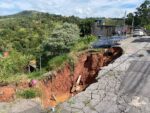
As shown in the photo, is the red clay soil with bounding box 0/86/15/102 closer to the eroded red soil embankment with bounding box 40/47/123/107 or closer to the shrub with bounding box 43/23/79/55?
the eroded red soil embankment with bounding box 40/47/123/107

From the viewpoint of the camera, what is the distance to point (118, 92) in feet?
26.9

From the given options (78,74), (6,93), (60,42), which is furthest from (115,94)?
(60,42)

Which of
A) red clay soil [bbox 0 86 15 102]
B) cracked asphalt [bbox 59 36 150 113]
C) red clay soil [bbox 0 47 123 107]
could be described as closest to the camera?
cracked asphalt [bbox 59 36 150 113]

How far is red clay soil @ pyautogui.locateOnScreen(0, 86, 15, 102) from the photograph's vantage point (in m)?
11.2

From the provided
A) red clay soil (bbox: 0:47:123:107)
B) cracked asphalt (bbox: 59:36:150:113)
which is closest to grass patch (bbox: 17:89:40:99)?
red clay soil (bbox: 0:47:123:107)

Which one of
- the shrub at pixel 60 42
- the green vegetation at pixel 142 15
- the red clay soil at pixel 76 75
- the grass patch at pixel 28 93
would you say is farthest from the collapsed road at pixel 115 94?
the green vegetation at pixel 142 15

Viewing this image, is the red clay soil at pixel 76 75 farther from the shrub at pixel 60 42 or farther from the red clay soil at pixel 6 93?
the shrub at pixel 60 42

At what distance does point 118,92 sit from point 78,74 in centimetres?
678

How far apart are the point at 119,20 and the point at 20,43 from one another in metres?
14.8

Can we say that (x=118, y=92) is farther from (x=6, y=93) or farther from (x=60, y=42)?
(x=60, y=42)

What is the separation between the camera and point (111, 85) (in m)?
8.70

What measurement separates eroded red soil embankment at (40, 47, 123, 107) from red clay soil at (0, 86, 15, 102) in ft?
A: 6.35

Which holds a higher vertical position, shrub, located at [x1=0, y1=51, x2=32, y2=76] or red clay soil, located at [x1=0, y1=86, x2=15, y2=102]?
shrub, located at [x1=0, y1=51, x2=32, y2=76]

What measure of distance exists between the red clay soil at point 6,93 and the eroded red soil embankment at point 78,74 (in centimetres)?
193
